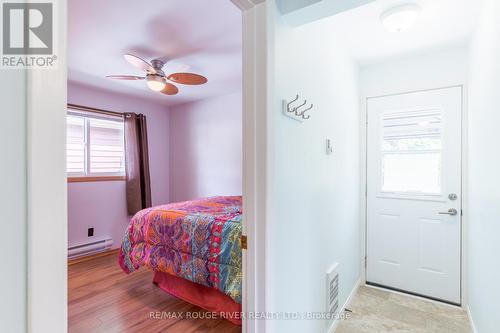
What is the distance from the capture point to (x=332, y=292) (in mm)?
2039

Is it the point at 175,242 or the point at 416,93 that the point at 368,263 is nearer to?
the point at 416,93

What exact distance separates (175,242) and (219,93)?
2637 millimetres

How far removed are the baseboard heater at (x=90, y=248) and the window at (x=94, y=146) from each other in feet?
3.13

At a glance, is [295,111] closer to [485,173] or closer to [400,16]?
[400,16]

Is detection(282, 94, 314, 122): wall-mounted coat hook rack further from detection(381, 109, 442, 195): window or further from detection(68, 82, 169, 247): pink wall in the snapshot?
detection(68, 82, 169, 247): pink wall

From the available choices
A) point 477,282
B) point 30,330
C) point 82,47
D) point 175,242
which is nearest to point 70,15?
point 82,47

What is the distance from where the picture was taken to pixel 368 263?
114 inches

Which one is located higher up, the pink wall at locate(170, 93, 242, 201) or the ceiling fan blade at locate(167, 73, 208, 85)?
the ceiling fan blade at locate(167, 73, 208, 85)

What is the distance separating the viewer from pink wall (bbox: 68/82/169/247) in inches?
142

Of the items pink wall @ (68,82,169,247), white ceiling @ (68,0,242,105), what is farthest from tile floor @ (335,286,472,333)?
pink wall @ (68,82,169,247)

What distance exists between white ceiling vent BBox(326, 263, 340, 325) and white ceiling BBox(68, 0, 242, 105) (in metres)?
2.16

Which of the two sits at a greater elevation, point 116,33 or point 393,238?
point 116,33

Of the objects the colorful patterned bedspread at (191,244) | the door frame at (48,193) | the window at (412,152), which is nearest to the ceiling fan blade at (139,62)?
the colorful patterned bedspread at (191,244)

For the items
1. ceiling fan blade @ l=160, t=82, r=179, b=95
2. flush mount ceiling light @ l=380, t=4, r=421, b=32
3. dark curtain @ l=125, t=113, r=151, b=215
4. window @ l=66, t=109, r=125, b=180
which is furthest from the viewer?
dark curtain @ l=125, t=113, r=151, b=215
